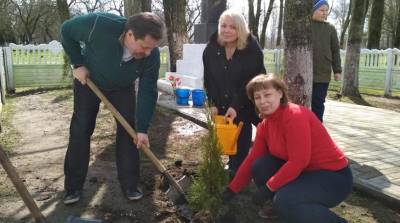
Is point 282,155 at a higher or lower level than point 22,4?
lower

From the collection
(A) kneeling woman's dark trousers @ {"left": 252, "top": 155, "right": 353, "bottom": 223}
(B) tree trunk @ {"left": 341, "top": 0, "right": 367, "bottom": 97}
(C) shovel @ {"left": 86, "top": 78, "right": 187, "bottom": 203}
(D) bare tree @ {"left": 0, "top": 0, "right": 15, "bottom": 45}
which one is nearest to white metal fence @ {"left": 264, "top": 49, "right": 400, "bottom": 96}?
(B) tree trunk @ {"left": 341, "top": 0, "right": 367, "bottom": 97}

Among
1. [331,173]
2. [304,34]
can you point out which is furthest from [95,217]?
[304,34]

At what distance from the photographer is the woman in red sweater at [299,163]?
2.53 meters

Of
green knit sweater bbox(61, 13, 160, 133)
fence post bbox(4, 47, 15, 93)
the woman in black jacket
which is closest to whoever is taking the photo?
green knit sweater bbox(61, 13, 160, 133)

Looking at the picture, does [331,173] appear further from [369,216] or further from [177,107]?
[177,107]

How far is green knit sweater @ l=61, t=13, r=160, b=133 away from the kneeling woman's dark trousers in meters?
1.22

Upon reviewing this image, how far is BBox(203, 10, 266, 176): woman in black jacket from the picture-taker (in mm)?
3414

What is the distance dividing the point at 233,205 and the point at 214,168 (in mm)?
512

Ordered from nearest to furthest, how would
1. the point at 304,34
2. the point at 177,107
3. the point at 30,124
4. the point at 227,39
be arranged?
the point at 227,39 < the point at 304,34 < the point at 30,124 < the point at 177,107

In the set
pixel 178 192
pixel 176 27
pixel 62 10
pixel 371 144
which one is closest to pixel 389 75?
pixel 176 27

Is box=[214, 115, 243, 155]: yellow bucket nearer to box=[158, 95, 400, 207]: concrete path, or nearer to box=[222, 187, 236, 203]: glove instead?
box=[222, 187, 236, 203]: glove

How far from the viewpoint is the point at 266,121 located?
2805 mm

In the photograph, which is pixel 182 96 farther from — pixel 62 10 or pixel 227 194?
pixel 62 10

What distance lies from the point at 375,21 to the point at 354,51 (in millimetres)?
5362
